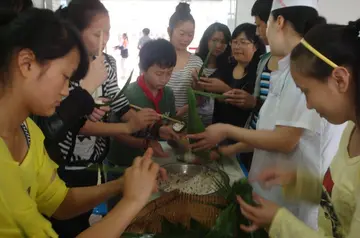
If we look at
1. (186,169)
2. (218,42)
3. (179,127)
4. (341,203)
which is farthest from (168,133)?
(218,42)

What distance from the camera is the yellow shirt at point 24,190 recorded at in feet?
2.23

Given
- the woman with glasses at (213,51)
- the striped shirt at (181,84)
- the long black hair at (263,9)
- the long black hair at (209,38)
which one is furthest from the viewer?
the long black hair at (209,38)

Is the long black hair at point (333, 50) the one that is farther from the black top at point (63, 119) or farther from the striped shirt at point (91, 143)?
the striped shirt at point (91, 143)

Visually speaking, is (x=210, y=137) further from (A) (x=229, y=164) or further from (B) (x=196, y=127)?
(A) (x=229, y=164)

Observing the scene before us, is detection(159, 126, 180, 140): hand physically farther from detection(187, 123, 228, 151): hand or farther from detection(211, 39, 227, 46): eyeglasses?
detection(211, 39, 227, 46): eyeglasses

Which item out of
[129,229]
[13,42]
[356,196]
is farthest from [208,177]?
[13,42]

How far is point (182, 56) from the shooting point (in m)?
2.26

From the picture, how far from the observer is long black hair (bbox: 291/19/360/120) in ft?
2.53

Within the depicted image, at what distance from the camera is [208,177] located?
50.9 inches

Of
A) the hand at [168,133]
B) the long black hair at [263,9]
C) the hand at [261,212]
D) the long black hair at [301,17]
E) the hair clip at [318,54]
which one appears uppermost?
the long black hair at [263,9]

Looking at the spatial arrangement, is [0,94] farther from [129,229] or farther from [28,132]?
[129,229]

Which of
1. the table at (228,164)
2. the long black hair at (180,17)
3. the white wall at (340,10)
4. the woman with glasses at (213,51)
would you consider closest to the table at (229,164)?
the table at (228,164)

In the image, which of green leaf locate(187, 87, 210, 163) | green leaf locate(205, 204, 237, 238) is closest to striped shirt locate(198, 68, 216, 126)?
green leaf locate(187, 87, 210, 163)

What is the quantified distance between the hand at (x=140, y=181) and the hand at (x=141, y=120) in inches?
26.5
